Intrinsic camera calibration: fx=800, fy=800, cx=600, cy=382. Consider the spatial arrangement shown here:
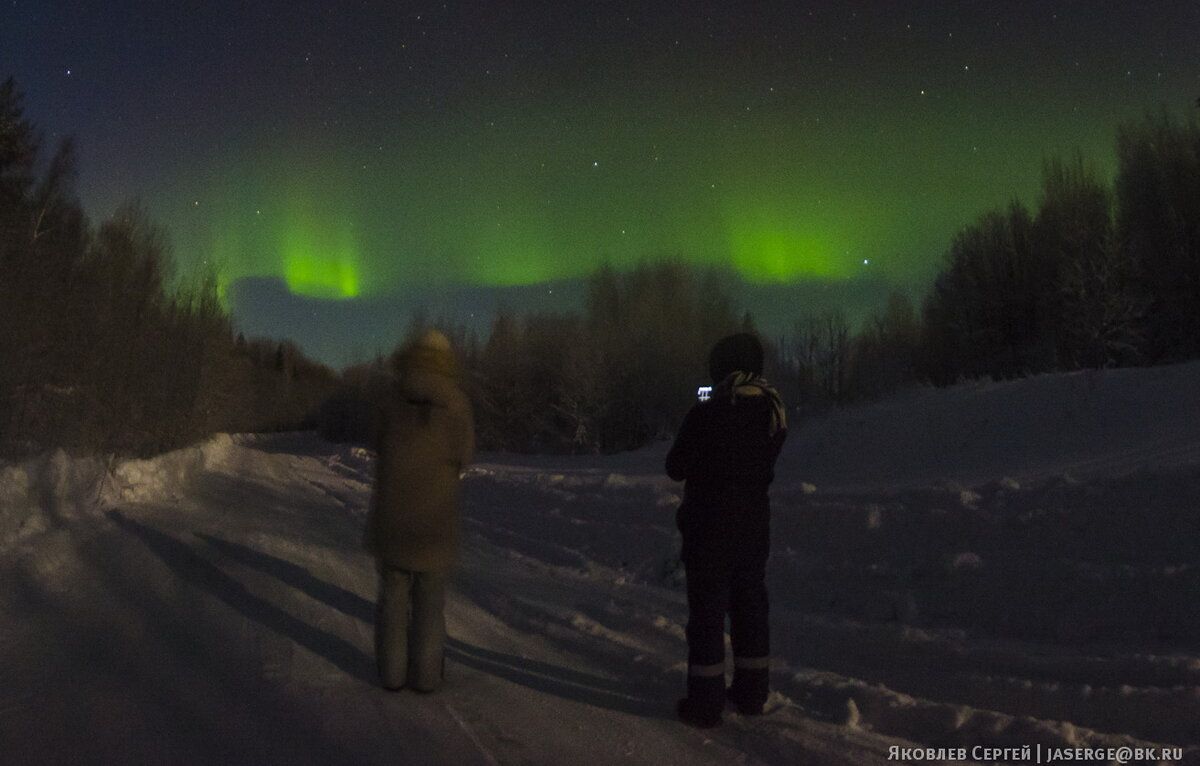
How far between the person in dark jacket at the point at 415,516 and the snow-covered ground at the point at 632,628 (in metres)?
0.28

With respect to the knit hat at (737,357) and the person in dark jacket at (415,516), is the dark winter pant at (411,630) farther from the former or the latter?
the knit hat at (737,357)

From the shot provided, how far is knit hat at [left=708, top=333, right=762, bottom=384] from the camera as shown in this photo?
443 centimetres

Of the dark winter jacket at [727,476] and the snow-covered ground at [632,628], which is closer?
the snow-covered ground at [632,628]

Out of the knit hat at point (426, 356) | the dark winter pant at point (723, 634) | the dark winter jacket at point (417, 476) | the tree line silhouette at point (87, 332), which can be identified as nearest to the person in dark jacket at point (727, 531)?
the dark winter pant at point (723, 634)

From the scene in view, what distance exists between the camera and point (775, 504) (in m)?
10.3

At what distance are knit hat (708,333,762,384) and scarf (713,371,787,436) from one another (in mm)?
57

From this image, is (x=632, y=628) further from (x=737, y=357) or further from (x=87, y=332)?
(x=87, y=332)

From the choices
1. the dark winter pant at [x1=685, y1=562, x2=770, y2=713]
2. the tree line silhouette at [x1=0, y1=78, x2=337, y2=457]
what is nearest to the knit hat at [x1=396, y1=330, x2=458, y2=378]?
the dark winter pant at [x1=685, y1=562, x2=770, y2=713]

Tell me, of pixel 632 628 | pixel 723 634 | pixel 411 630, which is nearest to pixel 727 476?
pixel 723 634

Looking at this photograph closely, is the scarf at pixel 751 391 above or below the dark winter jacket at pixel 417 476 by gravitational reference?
above

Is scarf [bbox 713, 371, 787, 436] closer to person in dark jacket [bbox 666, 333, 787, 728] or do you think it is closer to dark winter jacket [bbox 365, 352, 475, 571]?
person in dark jacket [bbox 666, 333, 787, 728]

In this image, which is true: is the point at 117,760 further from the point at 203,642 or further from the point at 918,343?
the point at 918,343

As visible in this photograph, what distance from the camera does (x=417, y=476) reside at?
4.54 m

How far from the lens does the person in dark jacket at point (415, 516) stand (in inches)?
176
